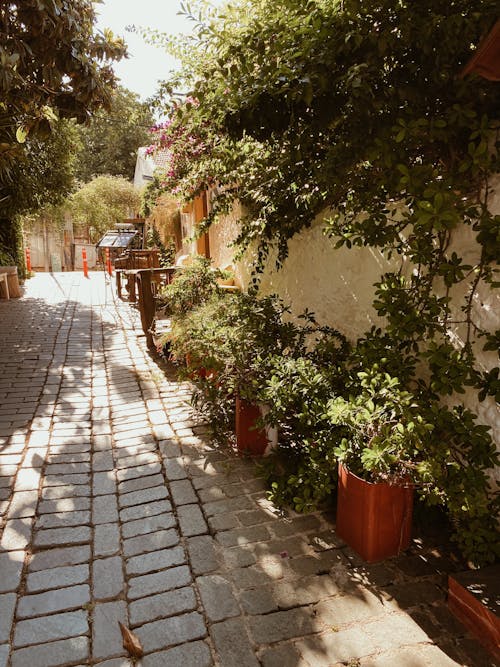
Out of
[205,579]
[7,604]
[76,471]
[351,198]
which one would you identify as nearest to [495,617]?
[205,579]

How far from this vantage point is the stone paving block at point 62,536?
301 cm

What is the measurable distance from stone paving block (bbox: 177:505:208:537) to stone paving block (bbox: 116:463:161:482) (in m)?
→ 0.61

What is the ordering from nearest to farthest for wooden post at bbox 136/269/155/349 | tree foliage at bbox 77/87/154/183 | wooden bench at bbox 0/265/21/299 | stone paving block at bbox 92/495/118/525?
stone paving block at bbox 92/495/118/525 → wooden post at bbox 136/269/155/349 → wooden bench at bbox 0/265/21/299 → tree foliage at bbox 77/87/154/183

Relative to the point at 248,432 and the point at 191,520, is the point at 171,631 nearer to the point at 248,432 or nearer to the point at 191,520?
the point at 191,520

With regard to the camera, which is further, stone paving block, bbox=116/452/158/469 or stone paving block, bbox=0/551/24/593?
stone paving block, bbox=116/452/158/469

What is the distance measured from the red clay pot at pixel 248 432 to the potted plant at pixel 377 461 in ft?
4.06

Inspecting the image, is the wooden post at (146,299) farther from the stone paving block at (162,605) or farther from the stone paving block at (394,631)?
the stone paving block at (394,631)

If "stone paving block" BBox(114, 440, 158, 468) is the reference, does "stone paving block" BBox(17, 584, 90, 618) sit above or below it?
below

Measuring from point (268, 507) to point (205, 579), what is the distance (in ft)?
2.71

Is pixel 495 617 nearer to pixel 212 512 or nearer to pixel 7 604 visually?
pixel 212 512

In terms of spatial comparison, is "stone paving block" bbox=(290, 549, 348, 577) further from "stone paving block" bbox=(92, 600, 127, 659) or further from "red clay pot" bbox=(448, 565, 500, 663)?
"stone paving block" bbox=(92, 600, 127, 659)

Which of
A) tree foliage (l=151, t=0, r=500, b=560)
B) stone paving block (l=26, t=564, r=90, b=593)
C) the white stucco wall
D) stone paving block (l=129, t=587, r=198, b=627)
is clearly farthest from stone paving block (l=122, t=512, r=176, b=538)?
the white stucco wall

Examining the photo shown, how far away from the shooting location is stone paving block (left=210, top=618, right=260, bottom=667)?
7.07ft

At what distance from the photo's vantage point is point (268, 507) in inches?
133
